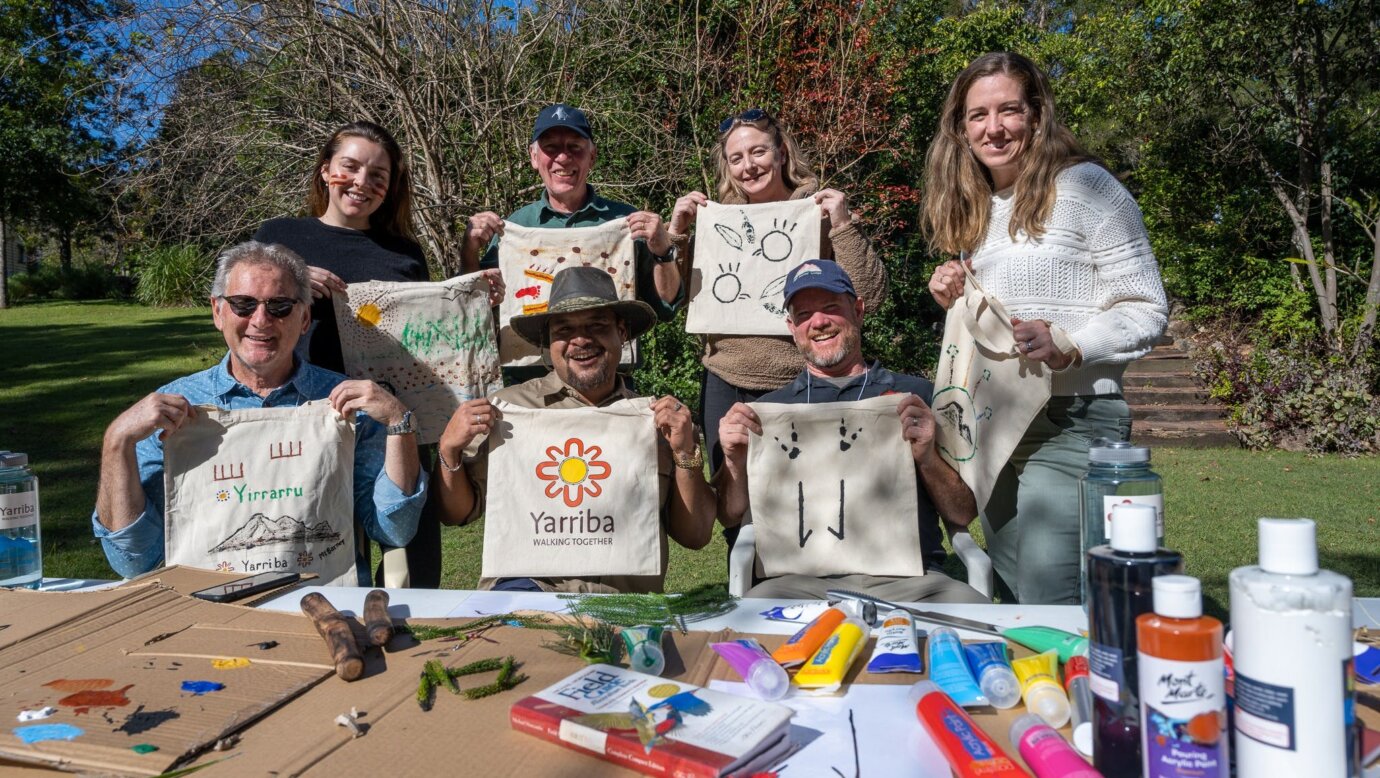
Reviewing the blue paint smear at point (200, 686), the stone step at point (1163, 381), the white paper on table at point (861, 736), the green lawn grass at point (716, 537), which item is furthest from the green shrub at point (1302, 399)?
the blue paint smear at point (200, 686)

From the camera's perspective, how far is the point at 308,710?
5.36 ft

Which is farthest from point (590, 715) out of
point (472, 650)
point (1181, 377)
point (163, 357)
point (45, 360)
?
point (45, 360)

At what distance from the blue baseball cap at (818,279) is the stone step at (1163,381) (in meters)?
9.30

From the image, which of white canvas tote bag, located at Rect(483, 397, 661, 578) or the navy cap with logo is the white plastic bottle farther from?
the navy cap with logo

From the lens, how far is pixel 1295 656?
42.6 inches

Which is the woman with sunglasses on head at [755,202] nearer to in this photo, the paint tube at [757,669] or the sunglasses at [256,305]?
the sunglasses at [256,305]

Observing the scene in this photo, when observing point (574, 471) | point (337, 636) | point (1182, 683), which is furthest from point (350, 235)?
point (1182, 683)

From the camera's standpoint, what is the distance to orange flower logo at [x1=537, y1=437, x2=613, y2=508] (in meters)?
2.88

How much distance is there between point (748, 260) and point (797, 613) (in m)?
2.10

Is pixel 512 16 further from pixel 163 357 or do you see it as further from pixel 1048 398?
pixel 163 357

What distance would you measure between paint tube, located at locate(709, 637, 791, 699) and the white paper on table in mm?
24

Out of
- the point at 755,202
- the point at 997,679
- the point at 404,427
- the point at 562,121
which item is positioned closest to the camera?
the point at 997,679

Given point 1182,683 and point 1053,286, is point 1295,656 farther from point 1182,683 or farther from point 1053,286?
point 1053,286

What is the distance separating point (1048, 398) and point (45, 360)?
54.6ft
